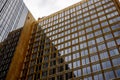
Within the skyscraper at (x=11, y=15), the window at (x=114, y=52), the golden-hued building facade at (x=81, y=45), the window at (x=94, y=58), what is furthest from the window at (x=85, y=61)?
the skyscraper at (x=11, y=15)

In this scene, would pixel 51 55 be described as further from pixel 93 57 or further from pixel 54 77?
pixel 93 57

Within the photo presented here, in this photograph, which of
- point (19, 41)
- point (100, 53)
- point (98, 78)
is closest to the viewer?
point (98, 78)

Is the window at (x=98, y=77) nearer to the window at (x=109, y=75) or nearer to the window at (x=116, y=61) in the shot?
the window at (x=109, y=75)

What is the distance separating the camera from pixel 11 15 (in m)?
88.2

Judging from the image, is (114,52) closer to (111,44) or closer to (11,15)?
(111,44)

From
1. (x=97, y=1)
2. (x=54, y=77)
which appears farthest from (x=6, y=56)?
(x=97, y=1)

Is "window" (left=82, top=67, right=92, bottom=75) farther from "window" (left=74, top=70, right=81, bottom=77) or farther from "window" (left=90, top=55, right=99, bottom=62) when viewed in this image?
"window" (left=90, top=55, right=99, bottom=62)

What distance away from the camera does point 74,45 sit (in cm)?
6494

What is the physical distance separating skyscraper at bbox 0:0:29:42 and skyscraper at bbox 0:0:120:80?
28.0 feet

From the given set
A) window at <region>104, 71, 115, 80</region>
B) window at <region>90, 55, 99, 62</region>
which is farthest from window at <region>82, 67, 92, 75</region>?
window at <region>104, 71, 115, 80</region>

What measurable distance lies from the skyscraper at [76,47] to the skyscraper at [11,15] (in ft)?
28.0

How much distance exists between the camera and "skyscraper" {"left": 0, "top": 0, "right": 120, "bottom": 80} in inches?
2118

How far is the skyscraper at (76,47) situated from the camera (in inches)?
2118

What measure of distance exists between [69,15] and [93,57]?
29.1 m
